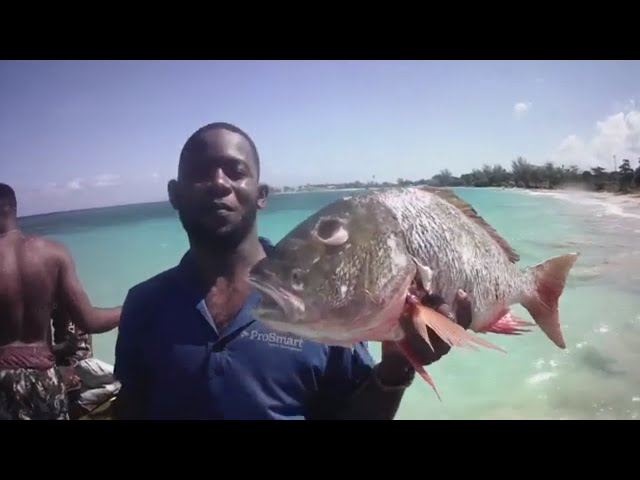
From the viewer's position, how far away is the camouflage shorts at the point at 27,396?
2.23 m

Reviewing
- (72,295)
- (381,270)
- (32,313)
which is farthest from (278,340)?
(32,313)

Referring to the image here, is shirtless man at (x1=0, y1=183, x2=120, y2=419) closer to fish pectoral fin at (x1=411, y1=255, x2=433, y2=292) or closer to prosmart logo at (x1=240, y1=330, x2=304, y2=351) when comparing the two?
prosmart logo at (x1=240, y1=330, x2=304, y2=351)

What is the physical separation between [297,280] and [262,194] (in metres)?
0.87

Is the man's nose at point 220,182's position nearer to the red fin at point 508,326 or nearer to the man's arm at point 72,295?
the man's arm at point 72,295

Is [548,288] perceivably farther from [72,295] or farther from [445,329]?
[72,295]

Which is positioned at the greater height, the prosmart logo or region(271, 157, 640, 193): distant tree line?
region(271, 157, 640, 193): distant tree line

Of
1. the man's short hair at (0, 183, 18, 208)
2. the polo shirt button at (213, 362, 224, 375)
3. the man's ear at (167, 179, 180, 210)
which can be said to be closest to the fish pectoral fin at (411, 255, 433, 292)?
the polo shirt button at (213, 362, 224, 375)

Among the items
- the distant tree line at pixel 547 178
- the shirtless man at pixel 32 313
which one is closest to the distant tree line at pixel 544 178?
the distant tree line at pixel 547 178

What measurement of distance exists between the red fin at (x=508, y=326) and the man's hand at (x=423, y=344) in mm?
185

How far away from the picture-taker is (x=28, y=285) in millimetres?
2293

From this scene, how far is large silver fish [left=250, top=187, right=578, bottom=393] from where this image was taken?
1.26 meters
